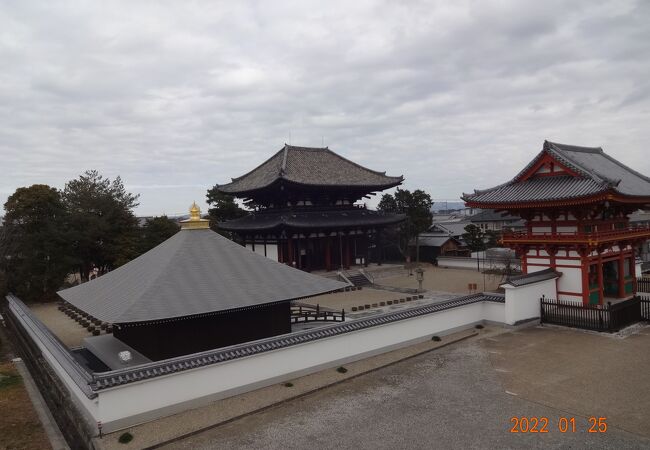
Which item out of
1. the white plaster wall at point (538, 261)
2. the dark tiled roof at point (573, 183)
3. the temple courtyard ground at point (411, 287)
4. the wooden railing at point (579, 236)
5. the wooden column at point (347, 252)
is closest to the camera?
the dark tiled roof at point (573, 183)

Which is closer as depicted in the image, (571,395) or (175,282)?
(571,395)

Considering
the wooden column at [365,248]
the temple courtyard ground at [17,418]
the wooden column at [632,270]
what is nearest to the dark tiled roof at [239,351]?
the temple courtyard ground at [17,418]

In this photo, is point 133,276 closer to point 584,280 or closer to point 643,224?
point 584,280

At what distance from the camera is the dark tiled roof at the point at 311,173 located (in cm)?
3692

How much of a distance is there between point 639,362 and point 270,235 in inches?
1098

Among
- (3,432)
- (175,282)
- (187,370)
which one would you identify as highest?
(175,282)

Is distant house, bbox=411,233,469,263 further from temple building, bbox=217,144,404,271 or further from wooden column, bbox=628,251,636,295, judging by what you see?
wooden column, bbox=628,251,636,295

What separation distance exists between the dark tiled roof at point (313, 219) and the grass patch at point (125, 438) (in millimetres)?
23970

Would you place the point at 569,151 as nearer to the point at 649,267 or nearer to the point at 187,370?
the point at 649,267

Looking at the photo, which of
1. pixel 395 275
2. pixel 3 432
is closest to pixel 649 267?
pixel 395 275

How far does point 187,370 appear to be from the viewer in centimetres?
1075

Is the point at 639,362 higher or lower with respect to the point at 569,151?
lower

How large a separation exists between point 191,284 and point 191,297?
0.75 meters
